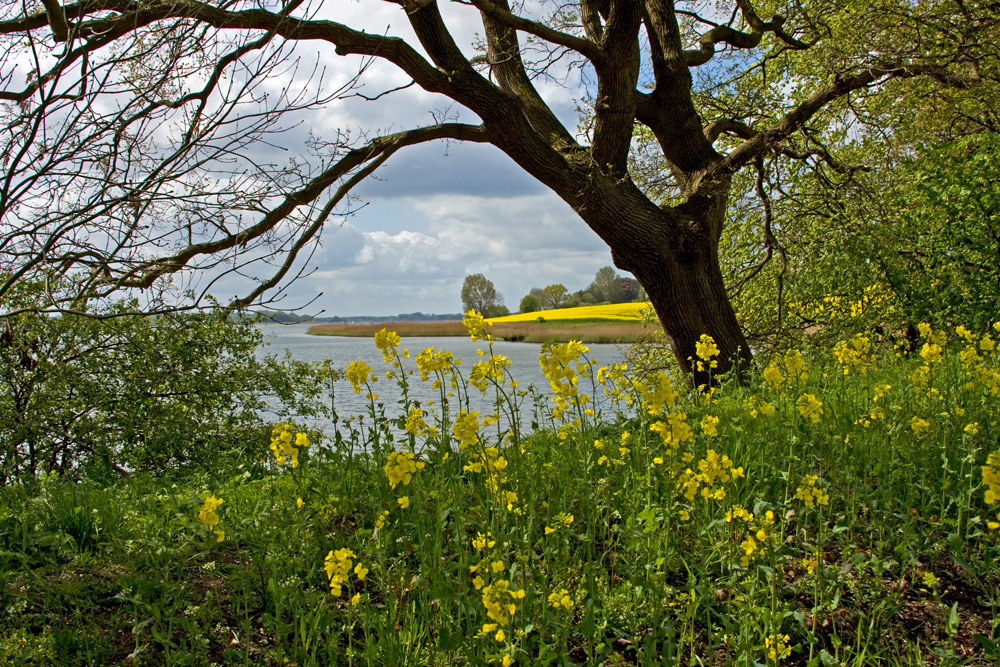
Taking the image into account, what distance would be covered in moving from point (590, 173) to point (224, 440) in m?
3.92

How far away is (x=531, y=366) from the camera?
12516mm

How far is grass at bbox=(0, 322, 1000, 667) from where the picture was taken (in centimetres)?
224

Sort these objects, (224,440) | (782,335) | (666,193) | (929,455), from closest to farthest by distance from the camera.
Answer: (929,455) < (224,440) < (782,335) < (666,193)

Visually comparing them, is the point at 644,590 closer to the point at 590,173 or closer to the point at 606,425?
the point at 606,425

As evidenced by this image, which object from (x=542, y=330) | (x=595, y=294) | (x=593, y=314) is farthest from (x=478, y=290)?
(x=595, y=294)

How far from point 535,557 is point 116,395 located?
420 centimetres

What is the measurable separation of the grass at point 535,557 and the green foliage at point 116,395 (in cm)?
152

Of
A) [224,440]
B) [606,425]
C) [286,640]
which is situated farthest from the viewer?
[224,440]

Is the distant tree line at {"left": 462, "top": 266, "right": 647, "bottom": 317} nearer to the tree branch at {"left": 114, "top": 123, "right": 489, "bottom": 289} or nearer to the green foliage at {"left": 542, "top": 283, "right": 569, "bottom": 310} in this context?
the green foliage at {"left": 542, "top": 283, "right": 569, "bottom": 310}

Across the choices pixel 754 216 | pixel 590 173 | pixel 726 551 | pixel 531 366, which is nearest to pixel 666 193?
pixel 754 216

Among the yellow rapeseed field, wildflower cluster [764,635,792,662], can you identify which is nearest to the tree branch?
wildflower cluster [764,635,792,662]

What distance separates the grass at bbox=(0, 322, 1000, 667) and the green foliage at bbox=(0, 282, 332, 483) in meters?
1.52

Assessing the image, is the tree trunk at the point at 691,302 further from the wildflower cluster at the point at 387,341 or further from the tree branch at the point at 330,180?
the wildflower cluster at the point at 387,341

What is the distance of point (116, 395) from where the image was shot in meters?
5.45
